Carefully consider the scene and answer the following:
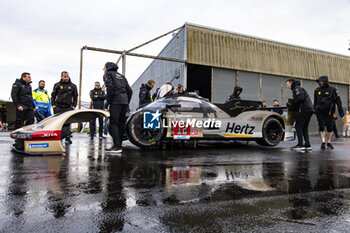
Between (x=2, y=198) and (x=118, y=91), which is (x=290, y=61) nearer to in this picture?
(x=118, y=91)

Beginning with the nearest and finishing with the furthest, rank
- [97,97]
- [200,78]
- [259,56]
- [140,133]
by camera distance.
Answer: [140,133]
[97,97]
[259,56]
[200,78]

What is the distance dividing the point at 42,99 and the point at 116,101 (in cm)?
346

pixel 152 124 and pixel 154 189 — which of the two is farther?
pixel 152 124

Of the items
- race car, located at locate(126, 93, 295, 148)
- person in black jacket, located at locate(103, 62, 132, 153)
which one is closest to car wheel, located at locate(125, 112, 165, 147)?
race car, located at locate(126, 93, 295, 148)

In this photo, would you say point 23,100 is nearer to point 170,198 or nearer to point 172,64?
point 170,198

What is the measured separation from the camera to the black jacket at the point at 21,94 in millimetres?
6113

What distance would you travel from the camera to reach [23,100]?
627cm

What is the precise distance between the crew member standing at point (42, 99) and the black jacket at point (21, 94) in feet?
3.34

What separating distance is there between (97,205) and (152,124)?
11.9ft

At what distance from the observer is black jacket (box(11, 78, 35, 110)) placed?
241 inches

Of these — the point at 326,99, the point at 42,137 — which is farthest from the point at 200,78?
the point at 42,137

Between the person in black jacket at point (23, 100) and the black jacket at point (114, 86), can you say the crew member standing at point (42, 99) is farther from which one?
the black jacket at point (114, 86)

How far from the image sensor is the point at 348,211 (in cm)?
192

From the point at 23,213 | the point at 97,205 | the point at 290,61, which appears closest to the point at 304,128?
the point at 97,205
